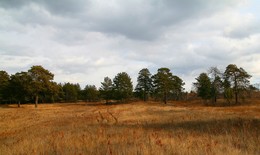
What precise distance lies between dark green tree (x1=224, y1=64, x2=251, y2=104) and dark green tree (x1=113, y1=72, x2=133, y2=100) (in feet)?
98.8

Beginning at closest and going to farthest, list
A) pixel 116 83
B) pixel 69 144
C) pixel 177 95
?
1. pixel 69 144
2. pixel 116 83
3. pixel 177 95

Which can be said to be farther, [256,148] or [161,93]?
[161,93]

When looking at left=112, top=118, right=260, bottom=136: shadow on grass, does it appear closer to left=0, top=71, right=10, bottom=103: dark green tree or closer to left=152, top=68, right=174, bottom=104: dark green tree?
left=152, top=68, right=174, bottom=104: dark green tree

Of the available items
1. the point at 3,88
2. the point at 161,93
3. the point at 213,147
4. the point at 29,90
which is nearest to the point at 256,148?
the point at 213,147

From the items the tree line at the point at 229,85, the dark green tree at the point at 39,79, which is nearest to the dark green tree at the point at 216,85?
the tree line at the point at 229,85

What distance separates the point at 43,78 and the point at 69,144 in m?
58.4

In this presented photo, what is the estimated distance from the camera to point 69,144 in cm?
887

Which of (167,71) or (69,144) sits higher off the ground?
(167,71)

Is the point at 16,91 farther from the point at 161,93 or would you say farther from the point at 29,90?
the point at 161,93

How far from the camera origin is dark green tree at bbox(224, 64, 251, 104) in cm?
6550

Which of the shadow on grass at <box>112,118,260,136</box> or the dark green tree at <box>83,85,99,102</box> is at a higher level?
the dark green tree at <box>83,85,99,102</box>

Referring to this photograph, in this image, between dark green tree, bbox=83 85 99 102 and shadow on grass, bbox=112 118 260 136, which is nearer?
shadow on grass, bbox=112 118 260 136

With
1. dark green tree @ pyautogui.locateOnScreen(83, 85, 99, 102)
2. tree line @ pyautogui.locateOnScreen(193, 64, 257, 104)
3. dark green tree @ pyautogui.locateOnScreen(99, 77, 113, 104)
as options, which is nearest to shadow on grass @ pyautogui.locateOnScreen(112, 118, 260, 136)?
tree line @ pyautogui.locateOnScreen(193, 64, 257, 104)

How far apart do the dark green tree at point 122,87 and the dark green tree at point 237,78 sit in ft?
98.8
